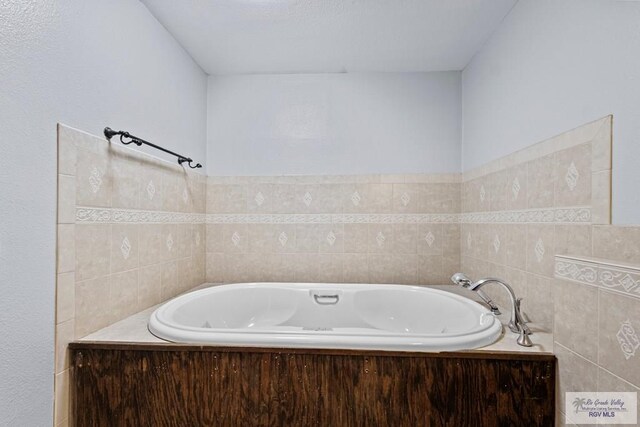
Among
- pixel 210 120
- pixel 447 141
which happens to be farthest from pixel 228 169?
pixel 447 141

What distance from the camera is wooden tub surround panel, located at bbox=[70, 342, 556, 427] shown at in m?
1.11

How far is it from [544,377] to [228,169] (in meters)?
2.28

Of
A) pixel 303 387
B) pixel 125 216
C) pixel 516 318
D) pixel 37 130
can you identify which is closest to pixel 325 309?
pixel 303 387

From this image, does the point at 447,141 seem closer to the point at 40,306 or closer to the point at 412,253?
the point at 412,253

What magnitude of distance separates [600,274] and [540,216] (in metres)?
0.58

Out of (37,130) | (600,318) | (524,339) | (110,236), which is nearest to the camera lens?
(600,318)

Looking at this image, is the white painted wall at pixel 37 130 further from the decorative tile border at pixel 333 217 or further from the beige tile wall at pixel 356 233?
the decorative tile border at pixel 333 217

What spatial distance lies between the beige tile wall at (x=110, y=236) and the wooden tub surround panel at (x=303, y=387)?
0.57 ft

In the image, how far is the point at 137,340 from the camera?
122cm

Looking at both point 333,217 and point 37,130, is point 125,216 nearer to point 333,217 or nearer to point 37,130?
point 37,130

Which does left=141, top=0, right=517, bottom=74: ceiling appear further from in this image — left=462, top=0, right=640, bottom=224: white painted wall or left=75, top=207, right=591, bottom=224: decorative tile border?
left=75, top=207, right=591, bottom=224: decorative tile border

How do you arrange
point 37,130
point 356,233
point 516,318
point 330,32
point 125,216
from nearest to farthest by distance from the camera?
point 37,130 < point 516,318 < point 125,216 < point 330,32 < point 356,233

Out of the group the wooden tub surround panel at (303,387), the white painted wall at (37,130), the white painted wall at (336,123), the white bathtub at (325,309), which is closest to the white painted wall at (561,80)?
the white painted wall at (336,123)

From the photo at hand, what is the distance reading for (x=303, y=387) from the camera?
1142 mm
